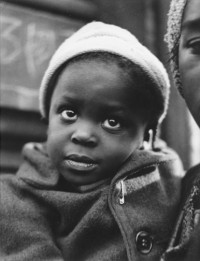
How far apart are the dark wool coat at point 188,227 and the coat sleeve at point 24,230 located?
1.02 feet

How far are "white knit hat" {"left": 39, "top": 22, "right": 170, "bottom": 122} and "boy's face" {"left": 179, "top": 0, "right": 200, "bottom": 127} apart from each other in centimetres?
13

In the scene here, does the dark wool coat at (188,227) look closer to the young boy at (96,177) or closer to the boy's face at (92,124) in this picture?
the young boy at (96,177)

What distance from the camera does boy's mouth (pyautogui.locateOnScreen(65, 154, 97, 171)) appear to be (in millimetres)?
1388

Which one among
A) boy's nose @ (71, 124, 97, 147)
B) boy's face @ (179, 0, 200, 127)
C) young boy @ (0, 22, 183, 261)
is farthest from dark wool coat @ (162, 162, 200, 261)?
boy's nose @ (71, 124, 97, 147)

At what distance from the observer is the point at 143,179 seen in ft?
4.81

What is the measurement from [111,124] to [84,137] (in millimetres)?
100

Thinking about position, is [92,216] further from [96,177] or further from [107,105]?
[107,105]

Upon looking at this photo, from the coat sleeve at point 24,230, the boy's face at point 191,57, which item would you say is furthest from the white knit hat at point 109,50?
the coat sleeve at point 24,230

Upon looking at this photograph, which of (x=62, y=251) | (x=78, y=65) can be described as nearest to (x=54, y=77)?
(x=78, y=65)

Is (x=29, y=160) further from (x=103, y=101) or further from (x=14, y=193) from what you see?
(x=103, y=101)

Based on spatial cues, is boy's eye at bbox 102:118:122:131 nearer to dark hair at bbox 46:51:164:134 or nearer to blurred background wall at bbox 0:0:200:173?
dark hair at bbox 46:51:164:134

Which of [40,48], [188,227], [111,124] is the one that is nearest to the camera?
[188,227]

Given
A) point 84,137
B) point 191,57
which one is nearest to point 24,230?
point 84,137

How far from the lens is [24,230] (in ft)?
4.64
